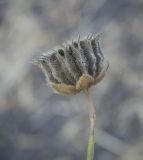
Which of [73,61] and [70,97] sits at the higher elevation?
[70,97]

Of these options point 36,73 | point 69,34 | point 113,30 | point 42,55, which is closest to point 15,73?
point 36,73

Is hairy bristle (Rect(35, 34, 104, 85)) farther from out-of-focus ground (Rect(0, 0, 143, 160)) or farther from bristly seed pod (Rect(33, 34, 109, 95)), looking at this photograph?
out-of-focus ground (Rect(0, 0, 143, 160))

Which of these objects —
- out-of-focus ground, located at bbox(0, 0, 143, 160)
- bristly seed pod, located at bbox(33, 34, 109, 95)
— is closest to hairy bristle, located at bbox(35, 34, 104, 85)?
bristly seed pod, located at bbox(33, 34, 109, 95)

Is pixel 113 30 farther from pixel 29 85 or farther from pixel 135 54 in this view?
pixel 29 85

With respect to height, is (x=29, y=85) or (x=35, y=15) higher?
(x=35, y=15)

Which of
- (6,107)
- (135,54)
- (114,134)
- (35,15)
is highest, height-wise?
(35,15)

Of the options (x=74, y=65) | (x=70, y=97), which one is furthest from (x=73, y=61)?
(x=70, y=97)

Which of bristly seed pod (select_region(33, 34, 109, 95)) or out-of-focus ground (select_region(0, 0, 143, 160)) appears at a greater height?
out-of-focus ground (select_region(0, 0, 143, 160))

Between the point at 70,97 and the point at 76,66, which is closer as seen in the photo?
the point at 76,66

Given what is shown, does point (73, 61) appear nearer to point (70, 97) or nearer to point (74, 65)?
point (74, 65)
